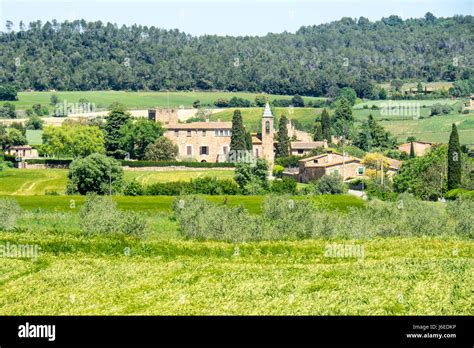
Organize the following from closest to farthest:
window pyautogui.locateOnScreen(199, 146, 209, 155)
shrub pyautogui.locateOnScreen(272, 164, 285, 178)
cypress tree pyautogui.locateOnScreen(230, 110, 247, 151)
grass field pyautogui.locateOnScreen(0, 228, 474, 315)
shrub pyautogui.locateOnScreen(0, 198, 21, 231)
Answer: grass field pyautogui.locateOnScreen(0, 228, 474, 315) → shrub pyautogui.locateOnScreen(0, 198, 21, 231) → shrub pyautogui.locateOnScreen(272, 164, 285, 178) → cypress tree pyautogui.locateOnScreen(230, 110, 247, 151) → window pyautogui.locateOnScreen(199, 146, 209, 155)

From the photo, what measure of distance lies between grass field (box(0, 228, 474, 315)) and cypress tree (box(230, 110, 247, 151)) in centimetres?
5816

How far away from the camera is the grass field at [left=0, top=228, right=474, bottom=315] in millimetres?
20047

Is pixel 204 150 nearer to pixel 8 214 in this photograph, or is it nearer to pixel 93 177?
pixel 93 177

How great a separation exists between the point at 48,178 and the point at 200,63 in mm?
98398

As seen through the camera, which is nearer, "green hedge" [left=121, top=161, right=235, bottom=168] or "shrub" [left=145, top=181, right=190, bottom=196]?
"shrub" [left=145, top=181, right=190, bottom=196]

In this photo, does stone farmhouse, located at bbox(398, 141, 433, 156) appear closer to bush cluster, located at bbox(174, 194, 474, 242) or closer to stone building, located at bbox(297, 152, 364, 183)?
stone building, located at bbox(297, 152, 364, 183)

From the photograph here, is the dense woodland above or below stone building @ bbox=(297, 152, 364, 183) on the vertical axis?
above

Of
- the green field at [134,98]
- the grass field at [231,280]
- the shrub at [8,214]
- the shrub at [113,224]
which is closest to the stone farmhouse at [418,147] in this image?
the green field at [134,98]

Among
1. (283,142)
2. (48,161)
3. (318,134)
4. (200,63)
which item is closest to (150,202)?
(48,161)

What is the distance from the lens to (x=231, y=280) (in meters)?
22.7

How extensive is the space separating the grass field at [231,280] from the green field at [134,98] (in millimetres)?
105181

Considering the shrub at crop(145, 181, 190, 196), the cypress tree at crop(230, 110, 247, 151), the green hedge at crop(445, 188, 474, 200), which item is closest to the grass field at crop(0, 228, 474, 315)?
the green hedge at crop(445, 188, 474, 200)

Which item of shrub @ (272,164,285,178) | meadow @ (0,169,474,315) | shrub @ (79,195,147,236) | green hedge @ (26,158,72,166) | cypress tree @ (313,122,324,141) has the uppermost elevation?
meadow @ (0,169,474,315)

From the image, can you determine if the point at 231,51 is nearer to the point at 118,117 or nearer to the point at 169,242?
the point at 118,117
